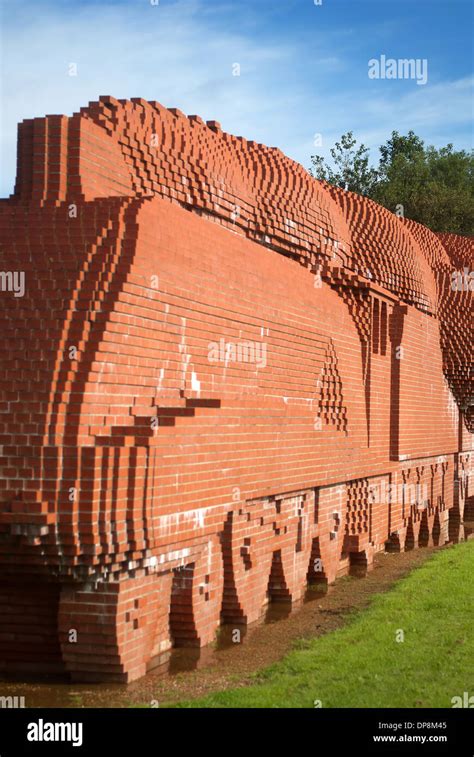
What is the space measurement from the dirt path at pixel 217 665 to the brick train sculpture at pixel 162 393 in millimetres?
160

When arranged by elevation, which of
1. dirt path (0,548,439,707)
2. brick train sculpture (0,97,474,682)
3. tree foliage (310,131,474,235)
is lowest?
dirt path (0,548,439,707)

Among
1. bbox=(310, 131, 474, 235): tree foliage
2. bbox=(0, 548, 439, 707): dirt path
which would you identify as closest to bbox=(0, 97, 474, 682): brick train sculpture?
bbox=(0, 548, 439, 707): dirt path

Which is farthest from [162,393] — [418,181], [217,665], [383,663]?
[418,181]

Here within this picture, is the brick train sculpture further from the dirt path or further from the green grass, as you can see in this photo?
the green grass

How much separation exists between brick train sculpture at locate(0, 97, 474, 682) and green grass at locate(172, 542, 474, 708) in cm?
88

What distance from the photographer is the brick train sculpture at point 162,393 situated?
5590mm

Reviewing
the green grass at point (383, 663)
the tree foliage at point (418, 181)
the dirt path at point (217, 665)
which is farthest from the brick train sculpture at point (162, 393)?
the tree foliage at point (418, 181)

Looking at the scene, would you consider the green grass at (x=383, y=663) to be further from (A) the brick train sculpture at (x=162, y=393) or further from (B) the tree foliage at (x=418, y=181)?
(B) the tree foliage at (x=418, y=181)

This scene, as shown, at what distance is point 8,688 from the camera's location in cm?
571

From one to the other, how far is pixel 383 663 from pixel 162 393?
2.32m

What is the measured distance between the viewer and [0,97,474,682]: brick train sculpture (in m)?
5.59

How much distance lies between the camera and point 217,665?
253 inches
